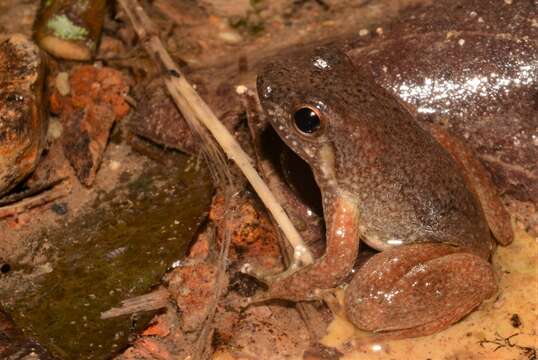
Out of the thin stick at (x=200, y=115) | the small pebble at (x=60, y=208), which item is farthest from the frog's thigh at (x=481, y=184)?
the small pebble at (x=60, y=208)

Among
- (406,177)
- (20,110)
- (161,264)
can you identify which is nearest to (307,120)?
(406,177)

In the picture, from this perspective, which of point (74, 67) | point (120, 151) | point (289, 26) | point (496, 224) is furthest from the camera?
point (289, 26)

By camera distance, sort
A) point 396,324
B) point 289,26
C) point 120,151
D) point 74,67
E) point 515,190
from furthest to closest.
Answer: point 289,26 < point 74,67 < point 120,151 < point 515,190 < point 396,324

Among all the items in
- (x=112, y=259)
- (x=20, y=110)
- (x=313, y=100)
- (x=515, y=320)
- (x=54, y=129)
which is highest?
(x=20, y=110)

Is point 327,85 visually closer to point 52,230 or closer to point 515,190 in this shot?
point 515,190

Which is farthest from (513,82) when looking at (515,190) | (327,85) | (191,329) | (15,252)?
(15,252)

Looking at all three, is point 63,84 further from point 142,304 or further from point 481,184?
point 481,184
